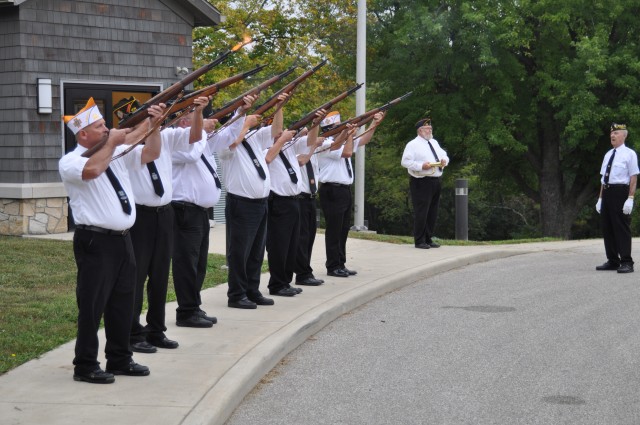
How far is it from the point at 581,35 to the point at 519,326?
23.8m

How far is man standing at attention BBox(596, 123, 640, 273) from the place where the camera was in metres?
14.5

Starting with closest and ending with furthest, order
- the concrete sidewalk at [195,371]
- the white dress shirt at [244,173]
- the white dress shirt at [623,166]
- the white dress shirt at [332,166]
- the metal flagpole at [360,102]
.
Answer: the concrete sidewalk at [195,371] → the white dress shirt at [244,173] → the white dress shirt at [332,166] → the white dress shirt at [623,166] → the metal flagpole at [360,102]

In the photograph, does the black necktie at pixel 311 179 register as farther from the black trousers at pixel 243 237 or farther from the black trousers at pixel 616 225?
the black trousers at pixel 616 225

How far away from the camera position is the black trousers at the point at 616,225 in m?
14.5

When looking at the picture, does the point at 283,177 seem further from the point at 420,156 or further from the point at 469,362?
the point at 420,156

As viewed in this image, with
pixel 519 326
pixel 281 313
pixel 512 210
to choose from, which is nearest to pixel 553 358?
pixel 519 326

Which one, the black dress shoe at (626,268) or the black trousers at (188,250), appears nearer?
the black trousers at (188,250)

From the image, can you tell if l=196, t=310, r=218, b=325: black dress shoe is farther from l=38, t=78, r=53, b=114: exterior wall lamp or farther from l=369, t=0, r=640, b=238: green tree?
l=369, t=0, r=640, b=238: green tree

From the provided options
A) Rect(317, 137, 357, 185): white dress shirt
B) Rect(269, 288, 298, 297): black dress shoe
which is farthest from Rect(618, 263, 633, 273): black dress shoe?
Rect(269, 288, 298, 297): black dress shoe

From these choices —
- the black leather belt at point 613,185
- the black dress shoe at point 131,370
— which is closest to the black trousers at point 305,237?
the black leather belt at point 613,185

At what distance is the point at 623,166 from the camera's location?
47.7 feet

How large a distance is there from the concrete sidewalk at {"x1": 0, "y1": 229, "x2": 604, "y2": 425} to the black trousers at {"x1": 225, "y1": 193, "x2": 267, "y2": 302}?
305 mm

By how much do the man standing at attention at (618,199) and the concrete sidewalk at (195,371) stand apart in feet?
11.7

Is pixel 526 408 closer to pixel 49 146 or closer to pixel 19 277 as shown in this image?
pixel 19 277
